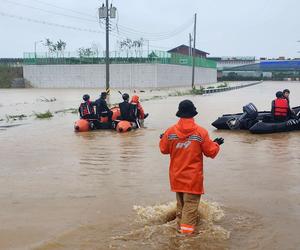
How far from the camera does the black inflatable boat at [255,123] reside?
Result: 47.8ft

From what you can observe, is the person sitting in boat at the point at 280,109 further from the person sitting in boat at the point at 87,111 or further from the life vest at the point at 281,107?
the person sitting in boat at the point at 87,111

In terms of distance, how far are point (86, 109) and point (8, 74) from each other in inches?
2025

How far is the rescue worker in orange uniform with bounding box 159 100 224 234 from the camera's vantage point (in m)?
5.45

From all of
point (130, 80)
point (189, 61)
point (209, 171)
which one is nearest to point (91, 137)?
point (209, 171)

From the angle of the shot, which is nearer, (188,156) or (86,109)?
(188,156)

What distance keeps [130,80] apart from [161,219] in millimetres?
52715

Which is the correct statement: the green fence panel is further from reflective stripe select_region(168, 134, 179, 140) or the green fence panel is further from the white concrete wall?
reflective stripe select_region(168, 134, 179, 140)

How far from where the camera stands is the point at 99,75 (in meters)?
59.6

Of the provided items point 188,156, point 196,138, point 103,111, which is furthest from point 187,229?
point 103,111

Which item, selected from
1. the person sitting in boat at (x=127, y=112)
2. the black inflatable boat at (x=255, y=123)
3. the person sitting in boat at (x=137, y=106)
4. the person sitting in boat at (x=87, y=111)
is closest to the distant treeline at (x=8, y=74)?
the person sitting in boat at (x=87, y=111)

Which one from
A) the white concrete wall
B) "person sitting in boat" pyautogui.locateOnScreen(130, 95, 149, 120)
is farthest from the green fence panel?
"person sitting in boat" pyautogui.locateOnScreen(130, 95, 149, 120)

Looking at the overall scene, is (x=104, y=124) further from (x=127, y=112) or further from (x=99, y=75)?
(x=99, y=75)

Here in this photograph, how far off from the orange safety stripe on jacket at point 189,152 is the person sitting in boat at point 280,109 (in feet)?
32.0

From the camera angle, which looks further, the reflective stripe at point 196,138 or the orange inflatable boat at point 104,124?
the orange inflatable boat at point 104,124
